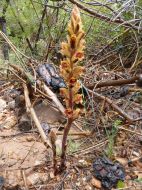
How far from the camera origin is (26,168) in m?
1.95

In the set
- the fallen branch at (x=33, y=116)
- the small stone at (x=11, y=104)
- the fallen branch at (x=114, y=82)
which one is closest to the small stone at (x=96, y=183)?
the fallen branch at (x=33, y=116)

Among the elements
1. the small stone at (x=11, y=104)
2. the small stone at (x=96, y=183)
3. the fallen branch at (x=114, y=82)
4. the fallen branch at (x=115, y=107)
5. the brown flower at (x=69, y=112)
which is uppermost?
the fallen branch at (x=114, y=82)

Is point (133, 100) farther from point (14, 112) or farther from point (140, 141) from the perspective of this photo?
point (14, 112)

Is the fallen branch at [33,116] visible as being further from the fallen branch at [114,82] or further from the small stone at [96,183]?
the fallen branch at [114,82]

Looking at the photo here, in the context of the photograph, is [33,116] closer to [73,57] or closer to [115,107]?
[115,107]

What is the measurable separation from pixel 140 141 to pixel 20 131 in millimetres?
877

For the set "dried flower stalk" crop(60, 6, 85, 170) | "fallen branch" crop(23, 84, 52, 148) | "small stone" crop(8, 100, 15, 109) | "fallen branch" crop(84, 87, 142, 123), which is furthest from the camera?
"small stone" crop(8, 100, 15, 109)

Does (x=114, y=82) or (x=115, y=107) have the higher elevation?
(x=114, y=82)

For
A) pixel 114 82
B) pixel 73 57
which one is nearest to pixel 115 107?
pixel 114 82

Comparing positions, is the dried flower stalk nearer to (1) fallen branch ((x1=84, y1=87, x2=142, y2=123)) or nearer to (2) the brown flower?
(2) the brown flower

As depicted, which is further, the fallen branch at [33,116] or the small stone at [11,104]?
the small stone at [11,104]

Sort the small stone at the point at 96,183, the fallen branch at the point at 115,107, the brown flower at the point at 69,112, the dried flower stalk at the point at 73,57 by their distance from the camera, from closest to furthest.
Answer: the dried flower stalk at the point at 73,57 < the brown flower at the point at 69,112 < the small stone at the point at 96,183 < the fallen branch at the point at 115,107

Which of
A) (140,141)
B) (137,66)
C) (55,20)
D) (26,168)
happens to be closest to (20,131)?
(26,168)

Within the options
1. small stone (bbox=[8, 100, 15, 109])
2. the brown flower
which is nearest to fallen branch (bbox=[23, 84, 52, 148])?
small stone (bbox=[8, 100, 15, 109])
